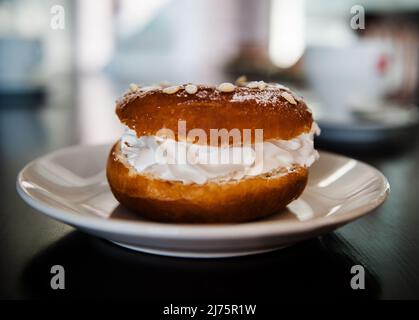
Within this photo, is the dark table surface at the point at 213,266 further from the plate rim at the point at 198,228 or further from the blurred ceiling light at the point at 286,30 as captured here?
the blurred ceiling light at the point at 286,30

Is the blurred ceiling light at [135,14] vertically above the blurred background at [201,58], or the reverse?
the blurred ceiling light at [135,14]

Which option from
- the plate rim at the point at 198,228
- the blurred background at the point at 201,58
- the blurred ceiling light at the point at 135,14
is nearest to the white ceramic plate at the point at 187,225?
the plate rim at the point at 198,228

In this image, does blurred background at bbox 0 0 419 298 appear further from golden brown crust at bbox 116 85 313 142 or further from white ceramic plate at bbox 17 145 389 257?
golden brown crust at bbox 116 85 313 142

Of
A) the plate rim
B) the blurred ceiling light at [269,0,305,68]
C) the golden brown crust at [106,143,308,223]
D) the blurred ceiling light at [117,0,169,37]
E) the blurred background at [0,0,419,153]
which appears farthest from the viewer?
the blurred ceiling light at [269,0,305,68]

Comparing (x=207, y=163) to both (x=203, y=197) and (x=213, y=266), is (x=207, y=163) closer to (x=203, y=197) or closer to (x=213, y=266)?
(x=203, y=197)

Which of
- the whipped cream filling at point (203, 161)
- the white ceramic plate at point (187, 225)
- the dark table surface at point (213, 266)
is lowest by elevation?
the dark table surface at point (213, 266)

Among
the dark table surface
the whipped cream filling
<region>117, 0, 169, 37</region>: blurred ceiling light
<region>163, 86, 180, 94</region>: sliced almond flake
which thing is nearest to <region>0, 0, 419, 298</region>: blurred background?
the dark table surface
